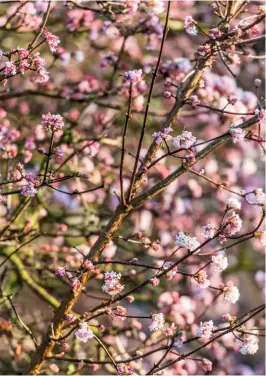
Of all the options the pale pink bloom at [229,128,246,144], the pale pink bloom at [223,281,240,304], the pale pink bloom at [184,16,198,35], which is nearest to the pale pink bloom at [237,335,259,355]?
the pale pink bloom at [223,281,240,304]

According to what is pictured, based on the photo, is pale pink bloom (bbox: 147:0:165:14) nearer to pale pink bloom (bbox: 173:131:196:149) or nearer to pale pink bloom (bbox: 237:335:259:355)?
pale pink bloom (bbox: 173:131:196:149)

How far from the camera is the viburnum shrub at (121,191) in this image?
138 inches

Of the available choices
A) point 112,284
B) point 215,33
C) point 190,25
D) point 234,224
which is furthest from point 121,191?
point 190,25

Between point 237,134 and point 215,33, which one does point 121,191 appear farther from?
point 215,33

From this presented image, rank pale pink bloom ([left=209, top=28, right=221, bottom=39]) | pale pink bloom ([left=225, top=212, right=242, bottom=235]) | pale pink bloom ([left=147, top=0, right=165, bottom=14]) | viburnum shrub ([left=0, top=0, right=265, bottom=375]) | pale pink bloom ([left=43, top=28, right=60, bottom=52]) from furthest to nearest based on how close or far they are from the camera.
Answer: pale pink bloom ([left=147, top=0, right=165, bottom=14]) → pale pink bloom ([left=209, top=28, right=221, bottom=39]) → viburnum shrub ([left=0, top=0, right=265, bottom=375]) → pale pink bloom ([left=225, top=212, right=242, bottom=235]) → pale pink bloom ([left=43, top=28, right=60, bottom=52])

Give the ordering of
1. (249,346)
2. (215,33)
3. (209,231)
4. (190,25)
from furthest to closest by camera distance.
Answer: (190,25) → (215,33) → (249,346) → (209,231)

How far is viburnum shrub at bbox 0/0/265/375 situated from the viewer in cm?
351

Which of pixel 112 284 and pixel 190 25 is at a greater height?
pixel 190 25

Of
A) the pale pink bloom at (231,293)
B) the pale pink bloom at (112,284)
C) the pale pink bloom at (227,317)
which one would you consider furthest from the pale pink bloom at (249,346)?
the pale pink bloom at (112,284)

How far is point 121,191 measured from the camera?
3.50 metres

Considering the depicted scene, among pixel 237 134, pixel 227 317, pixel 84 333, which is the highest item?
pixel 237 134

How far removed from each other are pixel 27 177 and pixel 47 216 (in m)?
2.28

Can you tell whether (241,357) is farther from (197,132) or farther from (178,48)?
(178,48)

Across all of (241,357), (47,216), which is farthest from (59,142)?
(241,357)
